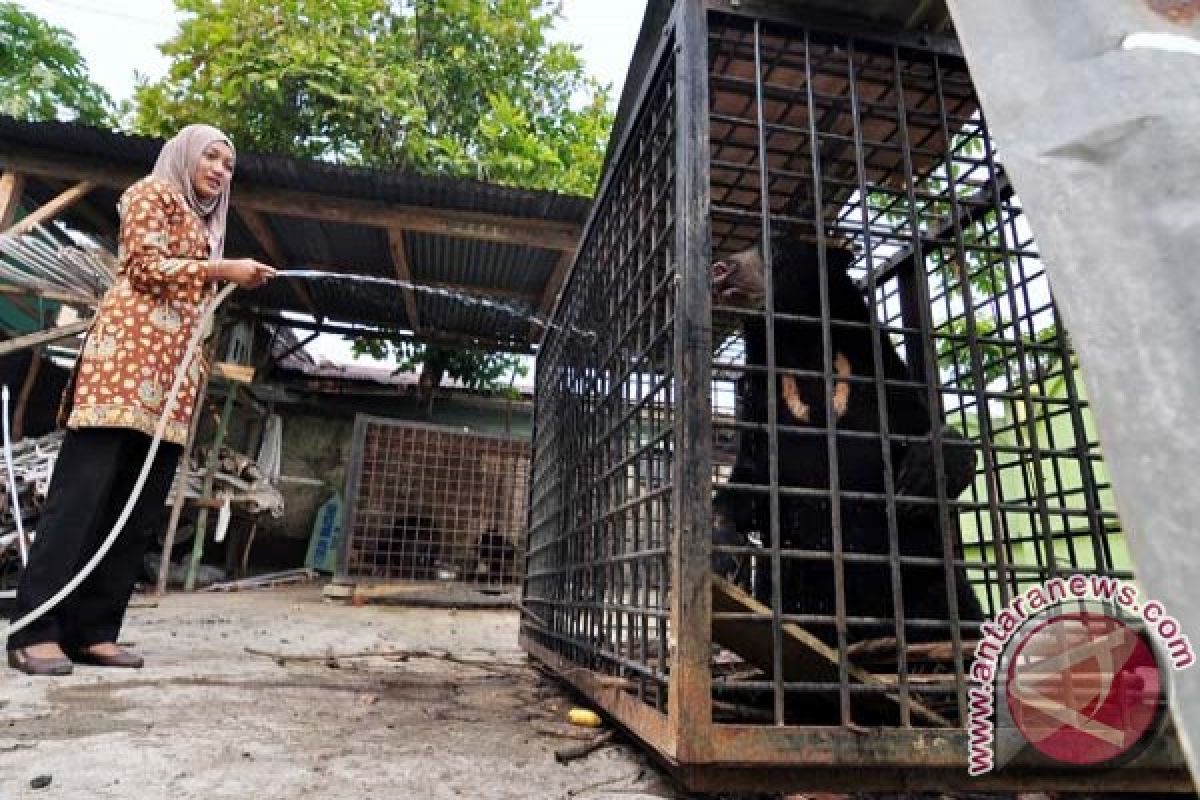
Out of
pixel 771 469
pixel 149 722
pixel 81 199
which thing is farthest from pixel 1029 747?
pixel 81 199

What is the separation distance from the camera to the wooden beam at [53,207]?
488 centimetres

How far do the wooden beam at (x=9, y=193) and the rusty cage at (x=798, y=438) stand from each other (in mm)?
4627

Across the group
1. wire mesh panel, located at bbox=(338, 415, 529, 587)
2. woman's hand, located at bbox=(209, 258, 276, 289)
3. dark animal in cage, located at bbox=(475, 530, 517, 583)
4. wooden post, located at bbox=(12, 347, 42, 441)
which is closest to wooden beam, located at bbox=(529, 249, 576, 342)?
wire mesh panel, located at bbox=(338, 415, 529, 587)

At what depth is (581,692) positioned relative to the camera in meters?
2.29

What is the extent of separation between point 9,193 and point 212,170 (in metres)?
3.19

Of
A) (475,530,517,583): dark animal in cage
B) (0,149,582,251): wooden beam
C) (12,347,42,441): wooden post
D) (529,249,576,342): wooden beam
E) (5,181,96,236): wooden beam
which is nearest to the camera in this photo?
(5,181,96,236): wooden beam

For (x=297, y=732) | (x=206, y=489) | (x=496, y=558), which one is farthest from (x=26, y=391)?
(x=297, y=732)

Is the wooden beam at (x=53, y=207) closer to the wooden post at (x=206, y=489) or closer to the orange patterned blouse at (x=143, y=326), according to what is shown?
the wooden post at (x=206, y=489)

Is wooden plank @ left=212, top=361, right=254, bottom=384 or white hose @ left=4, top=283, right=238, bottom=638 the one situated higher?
wooden plank @ left=212, top=361, right=254, bottom=384

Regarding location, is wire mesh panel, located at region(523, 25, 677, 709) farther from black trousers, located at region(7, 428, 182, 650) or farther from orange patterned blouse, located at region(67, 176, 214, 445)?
black trousers, located at region(7, 428, 182, 650)

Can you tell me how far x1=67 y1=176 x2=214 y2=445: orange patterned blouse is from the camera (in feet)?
8.90

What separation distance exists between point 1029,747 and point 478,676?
2.14m

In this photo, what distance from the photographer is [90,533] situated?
2705mm

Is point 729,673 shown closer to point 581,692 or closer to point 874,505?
point 581,692
